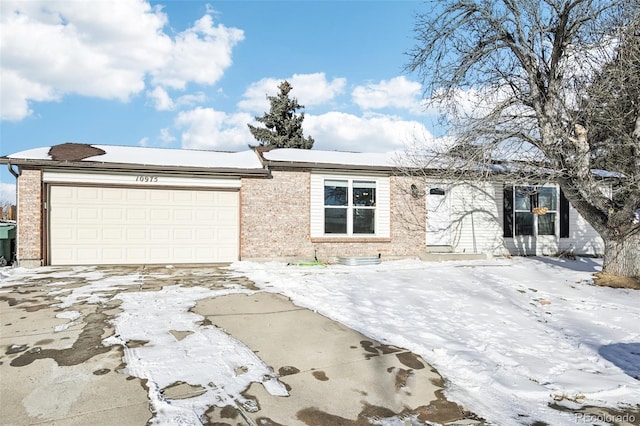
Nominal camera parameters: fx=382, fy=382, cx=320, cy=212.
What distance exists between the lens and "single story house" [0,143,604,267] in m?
9.97

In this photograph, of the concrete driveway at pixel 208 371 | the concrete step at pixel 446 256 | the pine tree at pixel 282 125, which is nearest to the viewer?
the concrete driveway at pixel 208 371

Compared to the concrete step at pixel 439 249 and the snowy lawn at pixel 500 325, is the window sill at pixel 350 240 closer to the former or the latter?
the concrete step at pixel 439 249

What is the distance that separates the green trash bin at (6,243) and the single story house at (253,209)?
35.5 inches

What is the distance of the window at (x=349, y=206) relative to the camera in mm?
11719

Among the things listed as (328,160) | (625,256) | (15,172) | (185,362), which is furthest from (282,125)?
(185,362)

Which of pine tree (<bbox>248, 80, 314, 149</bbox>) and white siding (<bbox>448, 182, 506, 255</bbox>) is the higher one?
pine tree (<bbox>248, 80, 314, 149</bbox>)

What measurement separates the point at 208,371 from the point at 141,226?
8204 mm

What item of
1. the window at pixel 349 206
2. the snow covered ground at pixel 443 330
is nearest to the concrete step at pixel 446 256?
the window at pixel 349 206

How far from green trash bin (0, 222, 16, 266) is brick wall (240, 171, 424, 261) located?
602 cm

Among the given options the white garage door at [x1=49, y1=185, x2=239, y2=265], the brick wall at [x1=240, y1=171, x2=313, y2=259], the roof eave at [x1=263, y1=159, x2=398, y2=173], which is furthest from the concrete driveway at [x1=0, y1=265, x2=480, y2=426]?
the roof eave at [x1=263, y1=159, x2=398, y2=173]

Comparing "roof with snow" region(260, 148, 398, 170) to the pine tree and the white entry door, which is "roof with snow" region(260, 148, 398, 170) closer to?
the white entry door

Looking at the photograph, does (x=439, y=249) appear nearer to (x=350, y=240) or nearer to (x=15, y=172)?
(x=350, y=240)

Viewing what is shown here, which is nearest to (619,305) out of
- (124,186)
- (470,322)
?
(470,322)

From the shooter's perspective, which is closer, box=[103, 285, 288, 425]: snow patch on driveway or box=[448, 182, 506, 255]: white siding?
box=[103, 285, 288, 425]: snow patch on driveway
